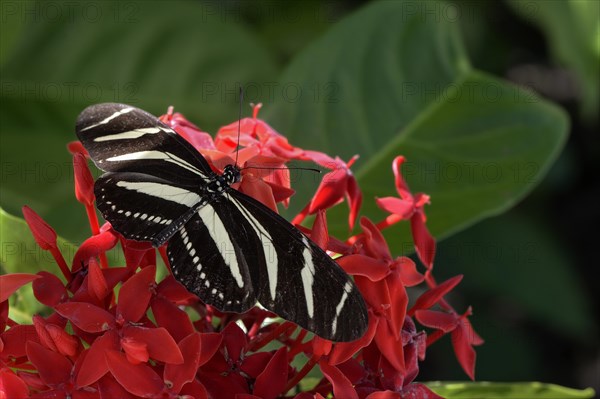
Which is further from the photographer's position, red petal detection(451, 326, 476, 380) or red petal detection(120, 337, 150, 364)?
red petal detection(451, 326, 476, 380)

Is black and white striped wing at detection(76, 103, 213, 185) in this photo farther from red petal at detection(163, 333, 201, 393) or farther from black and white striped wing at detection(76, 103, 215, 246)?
red petal at detection(163, 333, 201, 393)

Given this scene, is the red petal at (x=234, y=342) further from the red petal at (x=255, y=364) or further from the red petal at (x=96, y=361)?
the red petal at (x=96, y=361)

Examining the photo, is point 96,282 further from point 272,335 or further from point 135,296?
point 272,335

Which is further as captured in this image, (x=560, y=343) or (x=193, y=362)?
(x=560, y=343)

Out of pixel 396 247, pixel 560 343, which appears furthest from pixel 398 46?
pixel 560 343

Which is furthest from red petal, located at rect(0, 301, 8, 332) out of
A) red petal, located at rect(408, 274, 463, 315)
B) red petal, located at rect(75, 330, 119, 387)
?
red petal, located at rect(408, 274, 463, 315)

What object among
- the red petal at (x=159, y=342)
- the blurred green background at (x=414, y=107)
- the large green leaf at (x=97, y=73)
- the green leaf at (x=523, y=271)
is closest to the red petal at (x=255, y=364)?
the red petal at (x=159, y=342)

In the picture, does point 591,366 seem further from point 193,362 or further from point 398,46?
point 193,362
